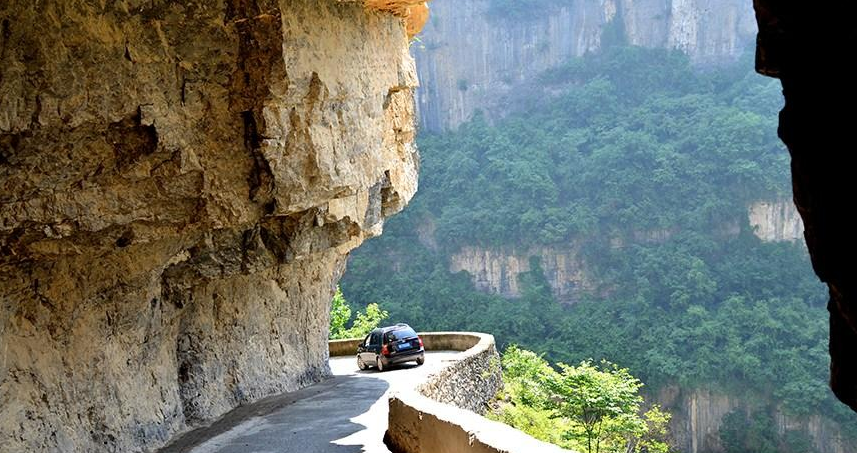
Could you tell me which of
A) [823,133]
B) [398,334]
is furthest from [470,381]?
[823,133]

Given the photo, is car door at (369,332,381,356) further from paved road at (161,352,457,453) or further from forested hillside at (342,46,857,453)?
forested hillside at (342,46,857,453)

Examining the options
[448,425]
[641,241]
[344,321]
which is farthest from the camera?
[641,241]

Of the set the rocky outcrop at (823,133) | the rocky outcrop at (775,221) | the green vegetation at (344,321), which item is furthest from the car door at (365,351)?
the rocky outcrop at (775,221)

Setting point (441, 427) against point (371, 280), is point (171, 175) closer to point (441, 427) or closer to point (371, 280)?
point (441, 427)

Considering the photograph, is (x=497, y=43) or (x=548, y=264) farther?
(x=497, y=43)

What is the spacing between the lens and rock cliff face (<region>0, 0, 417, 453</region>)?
32.8ft

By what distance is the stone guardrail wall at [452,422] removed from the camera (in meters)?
8.72

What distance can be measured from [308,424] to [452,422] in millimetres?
5854

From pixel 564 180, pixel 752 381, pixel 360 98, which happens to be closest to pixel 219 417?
pixel 360 98

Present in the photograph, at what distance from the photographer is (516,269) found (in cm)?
7269

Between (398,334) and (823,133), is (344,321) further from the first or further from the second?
(823,133)

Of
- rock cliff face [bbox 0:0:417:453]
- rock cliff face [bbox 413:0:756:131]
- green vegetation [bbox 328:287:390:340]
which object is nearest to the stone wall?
rock cliff face [bbox 0:0:417:453]

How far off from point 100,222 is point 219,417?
20.6ft

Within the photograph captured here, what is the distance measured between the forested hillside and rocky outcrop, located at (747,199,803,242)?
0.63 metres
